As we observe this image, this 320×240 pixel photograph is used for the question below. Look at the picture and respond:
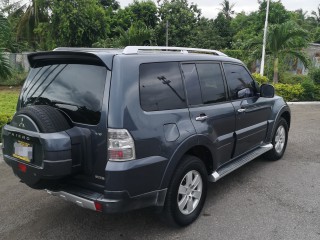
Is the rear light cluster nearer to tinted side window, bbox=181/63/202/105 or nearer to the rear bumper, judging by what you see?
Result: the rear bumper

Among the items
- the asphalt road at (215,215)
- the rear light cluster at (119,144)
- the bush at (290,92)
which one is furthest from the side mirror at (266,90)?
the bush at (290,92)

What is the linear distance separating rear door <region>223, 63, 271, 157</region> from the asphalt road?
58cm

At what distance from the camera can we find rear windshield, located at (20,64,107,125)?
3.05 meters

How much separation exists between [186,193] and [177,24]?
29055 mm

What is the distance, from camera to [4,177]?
16.8 feet

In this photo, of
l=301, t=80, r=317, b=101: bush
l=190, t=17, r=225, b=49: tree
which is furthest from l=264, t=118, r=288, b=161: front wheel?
l=190, t=17, r=225, b=49: tree

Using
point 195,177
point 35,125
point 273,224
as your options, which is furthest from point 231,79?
point 35,125

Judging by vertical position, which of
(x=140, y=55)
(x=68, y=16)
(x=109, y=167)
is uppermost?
(x=68, y=16)

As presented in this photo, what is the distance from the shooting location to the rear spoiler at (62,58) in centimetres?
307

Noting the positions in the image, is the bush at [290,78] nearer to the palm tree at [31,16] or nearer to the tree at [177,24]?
the tree at [177,24]

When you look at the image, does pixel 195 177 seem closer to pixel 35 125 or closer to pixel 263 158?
pixel 35 125

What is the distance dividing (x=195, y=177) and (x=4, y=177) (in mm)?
3078

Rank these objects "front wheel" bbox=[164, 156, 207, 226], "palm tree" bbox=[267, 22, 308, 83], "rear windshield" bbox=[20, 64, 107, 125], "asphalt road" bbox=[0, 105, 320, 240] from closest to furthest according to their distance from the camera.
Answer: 1. "rear windshield" bbox=[20, 64, 107, 125]
2. "front wheel" bbox=[164, 156, 207, 226]
3. "asphalt road" bbox=[0, 105, 320, 240]
4. "palm tree" bbox=[267, 22, 308, 83]

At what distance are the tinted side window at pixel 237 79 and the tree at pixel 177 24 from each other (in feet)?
87.2
